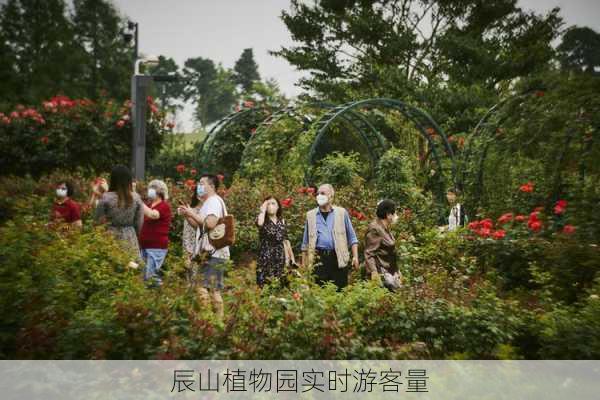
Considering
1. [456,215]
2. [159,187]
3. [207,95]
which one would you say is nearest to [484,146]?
[456,215]

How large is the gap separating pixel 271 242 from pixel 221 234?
3.44 feet

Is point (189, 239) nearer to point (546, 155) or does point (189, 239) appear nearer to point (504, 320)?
point (504, 320)

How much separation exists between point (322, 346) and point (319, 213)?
3300mm

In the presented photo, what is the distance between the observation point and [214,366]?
10.9 ft

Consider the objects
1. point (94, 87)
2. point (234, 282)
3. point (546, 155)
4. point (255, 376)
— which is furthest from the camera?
point (94, 87)

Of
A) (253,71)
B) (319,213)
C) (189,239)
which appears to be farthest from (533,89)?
(253,71)

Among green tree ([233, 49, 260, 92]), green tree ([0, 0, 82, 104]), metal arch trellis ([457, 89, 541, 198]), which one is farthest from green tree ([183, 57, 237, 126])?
metal arch trellis ([457, 89, 541, 198])

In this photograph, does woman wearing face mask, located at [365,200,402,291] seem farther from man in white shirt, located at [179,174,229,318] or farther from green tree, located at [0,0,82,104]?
green tree, located at [0,0,82,104]

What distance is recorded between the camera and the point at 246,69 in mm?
60906

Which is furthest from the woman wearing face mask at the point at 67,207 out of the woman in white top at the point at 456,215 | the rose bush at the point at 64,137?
the rose bush at the point at 64,137

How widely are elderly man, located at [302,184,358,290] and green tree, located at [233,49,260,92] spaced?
5478 cm

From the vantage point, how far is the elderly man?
668cm

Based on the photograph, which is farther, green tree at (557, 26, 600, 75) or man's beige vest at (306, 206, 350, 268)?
green tree at (557, 26, 600, 75)

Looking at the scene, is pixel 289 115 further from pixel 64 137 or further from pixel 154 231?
pixel 154 231
